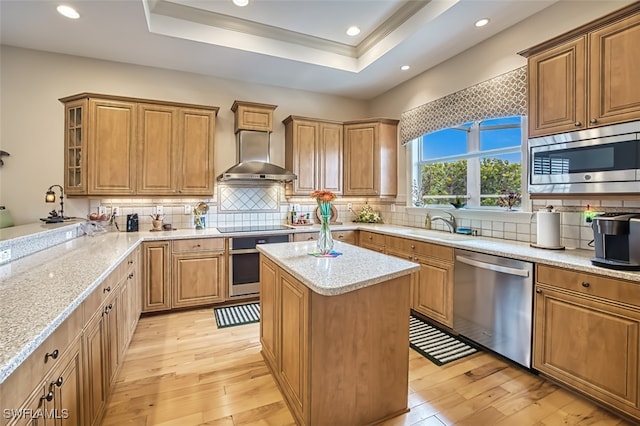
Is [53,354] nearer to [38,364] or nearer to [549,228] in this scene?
[38,364]

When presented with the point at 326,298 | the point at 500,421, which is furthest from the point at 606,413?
the point at 326,298

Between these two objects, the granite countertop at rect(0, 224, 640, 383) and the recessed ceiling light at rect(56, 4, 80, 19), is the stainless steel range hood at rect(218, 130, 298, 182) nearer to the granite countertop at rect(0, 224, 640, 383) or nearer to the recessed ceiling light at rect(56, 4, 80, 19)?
the granite countertop at rect(0, 224, 640, 383)

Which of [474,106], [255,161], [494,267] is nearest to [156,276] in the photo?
[255,161]

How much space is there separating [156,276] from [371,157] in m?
3.12

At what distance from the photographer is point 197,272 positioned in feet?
11.3

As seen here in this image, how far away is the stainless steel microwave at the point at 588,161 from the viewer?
6.23 feet

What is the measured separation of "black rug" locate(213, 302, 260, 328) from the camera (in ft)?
10.3

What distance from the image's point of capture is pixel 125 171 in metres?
3.40

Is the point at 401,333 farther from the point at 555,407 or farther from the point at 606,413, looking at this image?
the point at 606,413

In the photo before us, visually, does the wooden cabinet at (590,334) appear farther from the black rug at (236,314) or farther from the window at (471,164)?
the black rug at (236,314)

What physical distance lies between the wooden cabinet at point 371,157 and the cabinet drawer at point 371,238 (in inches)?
25.5

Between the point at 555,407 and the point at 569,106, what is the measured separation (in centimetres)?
201

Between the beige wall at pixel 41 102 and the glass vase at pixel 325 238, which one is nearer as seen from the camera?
the glass vase at pixel 325 238

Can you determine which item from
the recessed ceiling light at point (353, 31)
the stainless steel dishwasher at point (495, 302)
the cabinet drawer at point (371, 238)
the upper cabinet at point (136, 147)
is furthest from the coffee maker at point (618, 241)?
the upper cabinet at point (136, 147)
